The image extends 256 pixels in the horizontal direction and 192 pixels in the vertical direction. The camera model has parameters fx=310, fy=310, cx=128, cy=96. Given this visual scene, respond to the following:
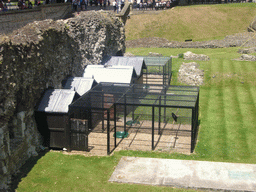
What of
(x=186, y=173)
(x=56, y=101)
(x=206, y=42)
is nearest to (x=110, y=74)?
(x=56, y=101)

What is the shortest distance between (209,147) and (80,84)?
395 inches

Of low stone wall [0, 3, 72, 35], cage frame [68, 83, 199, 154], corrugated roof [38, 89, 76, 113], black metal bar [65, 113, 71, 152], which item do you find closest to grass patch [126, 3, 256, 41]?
low stone wall [0, 3, 72, 35]

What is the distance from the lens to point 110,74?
25.3 meters

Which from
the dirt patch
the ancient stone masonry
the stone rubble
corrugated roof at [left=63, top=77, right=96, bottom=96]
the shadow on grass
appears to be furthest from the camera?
the stone rubble

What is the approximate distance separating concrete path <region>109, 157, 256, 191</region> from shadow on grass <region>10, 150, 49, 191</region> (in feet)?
15.0

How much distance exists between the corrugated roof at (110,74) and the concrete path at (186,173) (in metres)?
8.92

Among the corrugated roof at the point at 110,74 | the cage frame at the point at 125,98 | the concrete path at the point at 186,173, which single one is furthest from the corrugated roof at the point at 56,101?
the corrugated roof at the point at 110,74

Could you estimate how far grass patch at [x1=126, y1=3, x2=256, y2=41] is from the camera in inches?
2136

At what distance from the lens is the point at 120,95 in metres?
21.5

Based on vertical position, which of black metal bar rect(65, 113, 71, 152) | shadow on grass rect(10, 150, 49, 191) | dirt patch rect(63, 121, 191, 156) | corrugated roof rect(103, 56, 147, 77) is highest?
corrugated roof rect(103, 56, 147, 77)

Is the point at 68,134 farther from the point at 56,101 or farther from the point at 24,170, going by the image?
the point at 24,170

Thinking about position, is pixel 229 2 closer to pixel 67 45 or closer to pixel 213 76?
pixel 213 76

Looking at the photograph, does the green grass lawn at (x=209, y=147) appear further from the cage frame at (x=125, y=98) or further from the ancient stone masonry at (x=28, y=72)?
the ancient stone masonry at (x=28, y=72)

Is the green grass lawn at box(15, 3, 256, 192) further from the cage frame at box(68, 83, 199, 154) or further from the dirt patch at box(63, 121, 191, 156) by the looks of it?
the cage frame at box(68, 83, 199, 154)
